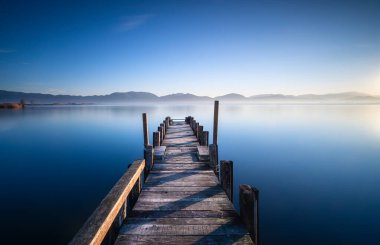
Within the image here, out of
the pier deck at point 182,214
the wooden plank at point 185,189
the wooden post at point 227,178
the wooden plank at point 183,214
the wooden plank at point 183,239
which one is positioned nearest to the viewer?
the wooden plank at point 183,239

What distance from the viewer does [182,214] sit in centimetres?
416

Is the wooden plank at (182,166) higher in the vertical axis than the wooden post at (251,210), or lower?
lower

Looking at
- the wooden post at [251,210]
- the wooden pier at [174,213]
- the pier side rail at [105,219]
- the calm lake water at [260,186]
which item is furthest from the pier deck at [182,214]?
the calm lake water at [260,186]

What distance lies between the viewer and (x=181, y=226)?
3.76 metres

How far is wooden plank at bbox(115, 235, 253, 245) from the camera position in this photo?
3.32 m

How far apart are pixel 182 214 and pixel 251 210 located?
153cm

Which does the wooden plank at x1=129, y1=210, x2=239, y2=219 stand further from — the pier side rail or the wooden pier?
the pier side rail

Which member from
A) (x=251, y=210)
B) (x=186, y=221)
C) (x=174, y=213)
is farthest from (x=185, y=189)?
(x=251, y=210)

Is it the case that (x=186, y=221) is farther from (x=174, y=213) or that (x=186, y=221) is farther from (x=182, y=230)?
(x=174, y=213)

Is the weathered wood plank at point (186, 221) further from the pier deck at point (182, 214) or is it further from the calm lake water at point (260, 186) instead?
the calm lake water at point (260, 186)

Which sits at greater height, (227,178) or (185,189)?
(227,178)

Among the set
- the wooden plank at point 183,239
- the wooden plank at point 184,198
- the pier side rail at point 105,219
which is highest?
the pier side rail at point 105,219

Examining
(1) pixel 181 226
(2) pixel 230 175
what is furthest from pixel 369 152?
(1) pixel 181 226

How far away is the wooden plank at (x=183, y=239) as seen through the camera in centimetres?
332
